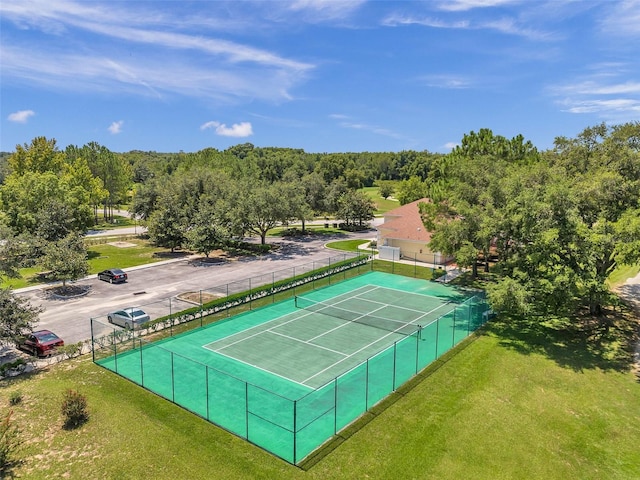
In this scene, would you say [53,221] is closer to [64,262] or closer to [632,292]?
[64,262]

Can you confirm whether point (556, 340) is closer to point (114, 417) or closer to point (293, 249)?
point (114, 417)

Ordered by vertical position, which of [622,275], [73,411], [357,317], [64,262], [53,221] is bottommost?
[73,411]

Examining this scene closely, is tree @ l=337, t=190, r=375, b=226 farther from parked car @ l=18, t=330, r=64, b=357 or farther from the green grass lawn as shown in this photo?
parked car @ l=18, t=330, r=64, b=357

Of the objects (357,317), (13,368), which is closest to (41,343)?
(13,368)

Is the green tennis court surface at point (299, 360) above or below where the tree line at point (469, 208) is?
below

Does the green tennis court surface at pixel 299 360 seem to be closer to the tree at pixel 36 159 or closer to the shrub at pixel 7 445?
the shrub at pixel 7 445

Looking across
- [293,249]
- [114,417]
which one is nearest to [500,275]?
[114,417]

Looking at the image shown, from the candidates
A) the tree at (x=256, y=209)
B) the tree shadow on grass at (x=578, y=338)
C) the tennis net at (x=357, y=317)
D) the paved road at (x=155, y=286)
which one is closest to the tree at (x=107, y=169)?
the tree at (x=256, y=209)
